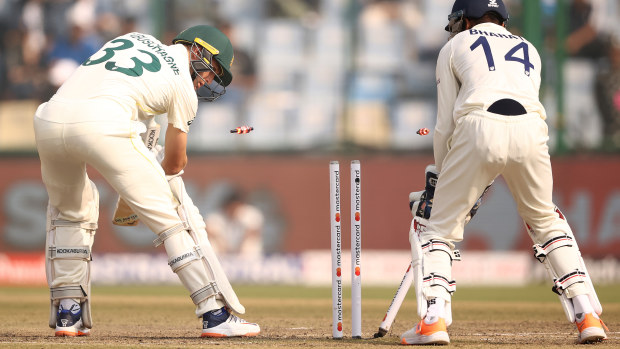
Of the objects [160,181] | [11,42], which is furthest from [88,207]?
[11,42]

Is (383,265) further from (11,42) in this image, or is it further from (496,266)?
(11,42)

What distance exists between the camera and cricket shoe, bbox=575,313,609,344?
5090 millimetres

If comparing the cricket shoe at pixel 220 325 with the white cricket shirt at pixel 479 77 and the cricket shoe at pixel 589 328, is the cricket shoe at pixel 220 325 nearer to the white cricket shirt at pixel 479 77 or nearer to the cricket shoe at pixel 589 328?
the white cricket shirt at pixel 479 77

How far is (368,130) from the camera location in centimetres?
1334

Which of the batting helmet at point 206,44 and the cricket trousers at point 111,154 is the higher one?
the batting helmet at point 206,44

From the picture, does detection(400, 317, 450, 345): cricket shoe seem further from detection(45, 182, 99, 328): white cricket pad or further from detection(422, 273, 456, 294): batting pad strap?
detection(45, 182, 99, 328): white cricket pad

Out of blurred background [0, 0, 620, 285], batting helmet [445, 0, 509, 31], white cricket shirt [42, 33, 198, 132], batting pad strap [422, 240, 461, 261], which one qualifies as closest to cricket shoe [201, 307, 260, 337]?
white cricket shirt [42, 33, 198, 132]

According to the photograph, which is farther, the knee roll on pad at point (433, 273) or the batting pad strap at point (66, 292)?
the batting pad strap at point (66, 292)

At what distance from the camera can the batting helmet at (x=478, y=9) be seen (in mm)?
5355

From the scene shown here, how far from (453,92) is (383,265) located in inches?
292

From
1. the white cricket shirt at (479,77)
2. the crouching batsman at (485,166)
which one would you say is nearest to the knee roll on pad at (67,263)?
the crouching batsman at (485,166)

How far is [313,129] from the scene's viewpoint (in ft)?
44.0

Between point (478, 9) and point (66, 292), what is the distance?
283 cm

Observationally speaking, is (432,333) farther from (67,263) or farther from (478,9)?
(67,263)
